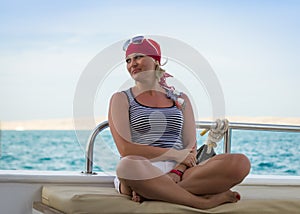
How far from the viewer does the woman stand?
102 inches

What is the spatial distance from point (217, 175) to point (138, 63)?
25.3 inches

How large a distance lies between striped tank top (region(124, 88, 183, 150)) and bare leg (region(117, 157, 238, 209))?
24cm

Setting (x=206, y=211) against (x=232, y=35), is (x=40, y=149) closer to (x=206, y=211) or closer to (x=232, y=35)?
(x=232, y=35)

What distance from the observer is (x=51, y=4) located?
63.3ft

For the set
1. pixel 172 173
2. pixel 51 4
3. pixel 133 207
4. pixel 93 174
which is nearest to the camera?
pixel 133 207

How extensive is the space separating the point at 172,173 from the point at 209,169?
0.18 meters

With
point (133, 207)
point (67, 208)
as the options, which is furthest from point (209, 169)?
point (67, 208)

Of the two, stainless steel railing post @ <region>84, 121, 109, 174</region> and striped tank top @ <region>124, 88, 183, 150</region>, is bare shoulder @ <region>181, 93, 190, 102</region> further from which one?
stainless steel railing post @ <region>84, 121, 109, 174</region>

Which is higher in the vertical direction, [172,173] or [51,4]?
[51,4]

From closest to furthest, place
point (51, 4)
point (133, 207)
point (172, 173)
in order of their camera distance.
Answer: point (133, 207) → point (172, 173) → point (51, 4)

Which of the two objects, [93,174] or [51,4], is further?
[51,4]

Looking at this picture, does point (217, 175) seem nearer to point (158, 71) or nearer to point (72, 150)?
point (158, 71)

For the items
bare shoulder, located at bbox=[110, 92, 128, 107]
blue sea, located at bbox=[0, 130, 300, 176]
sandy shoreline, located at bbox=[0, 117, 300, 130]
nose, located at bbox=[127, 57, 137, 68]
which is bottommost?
blue sea, located at bbox=[0, 130, 300, 176]

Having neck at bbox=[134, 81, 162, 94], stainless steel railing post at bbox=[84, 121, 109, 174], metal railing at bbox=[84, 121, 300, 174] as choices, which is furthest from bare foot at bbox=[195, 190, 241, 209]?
stainless steel railing post at bbox=[84, 121, 109, 174]
